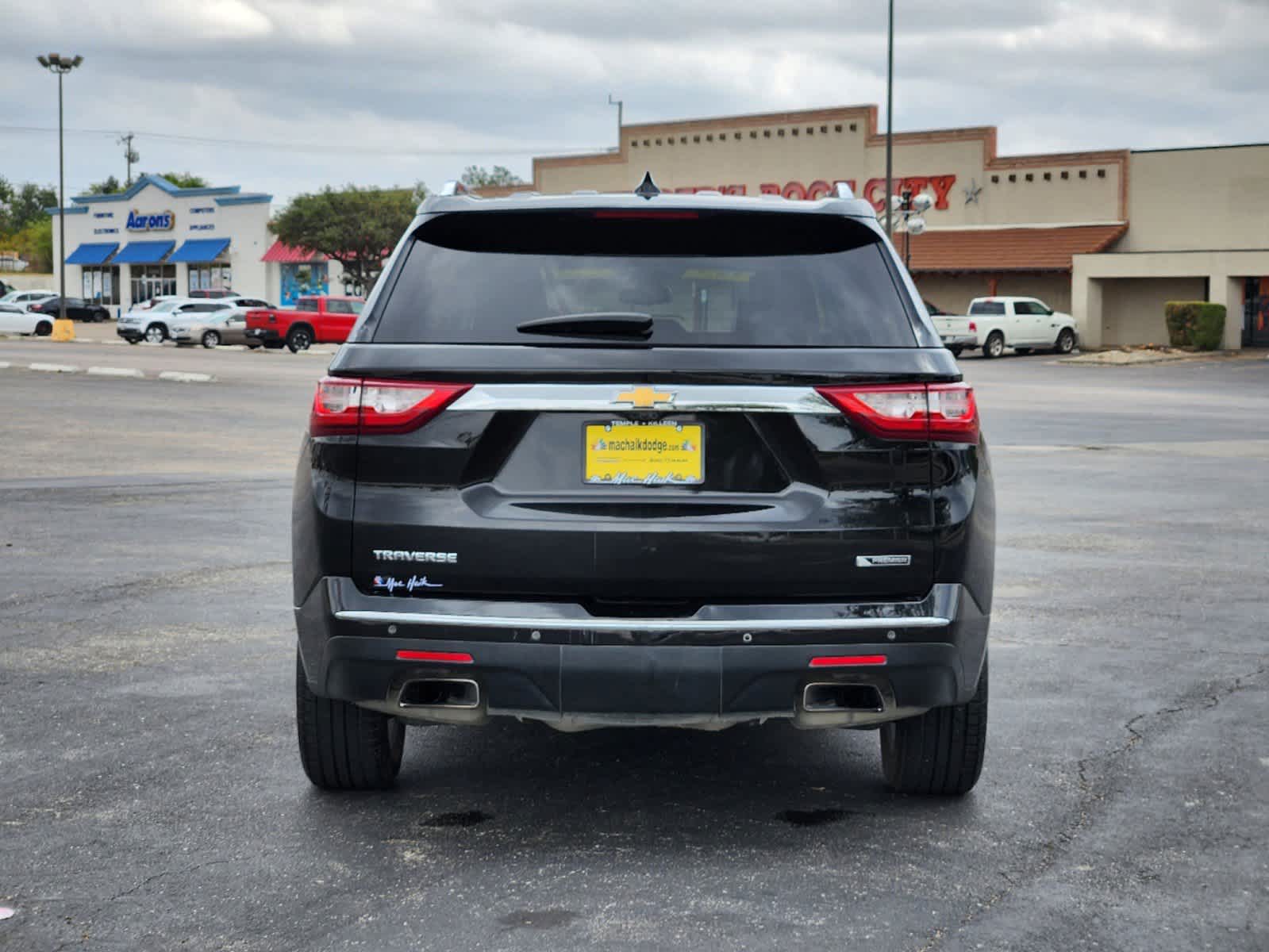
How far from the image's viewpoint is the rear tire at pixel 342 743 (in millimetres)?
4871

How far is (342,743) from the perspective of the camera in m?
Answer: 4.93

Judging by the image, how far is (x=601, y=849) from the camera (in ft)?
14.9

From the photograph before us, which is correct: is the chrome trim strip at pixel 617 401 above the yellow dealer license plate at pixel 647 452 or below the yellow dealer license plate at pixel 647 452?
above

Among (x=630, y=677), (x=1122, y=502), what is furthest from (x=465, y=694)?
(x=1122, y=502)

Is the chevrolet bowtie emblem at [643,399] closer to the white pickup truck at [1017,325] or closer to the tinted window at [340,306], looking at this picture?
the white pickup truck at [1017,325]

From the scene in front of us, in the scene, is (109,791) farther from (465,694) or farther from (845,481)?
(845,481)

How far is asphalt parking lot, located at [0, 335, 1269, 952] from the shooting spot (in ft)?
13.1

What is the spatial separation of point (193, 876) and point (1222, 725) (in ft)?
12.4

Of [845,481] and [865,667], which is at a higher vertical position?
[845,481]

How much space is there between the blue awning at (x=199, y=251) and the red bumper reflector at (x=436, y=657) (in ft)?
269

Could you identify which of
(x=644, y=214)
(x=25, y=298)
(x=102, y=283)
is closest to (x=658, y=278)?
(x=644, y=214)

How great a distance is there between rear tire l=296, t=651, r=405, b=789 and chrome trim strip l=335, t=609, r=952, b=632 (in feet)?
2.42

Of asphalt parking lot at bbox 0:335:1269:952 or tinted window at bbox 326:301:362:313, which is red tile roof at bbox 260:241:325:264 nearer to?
tinted window at bbox 326:301:362:313
